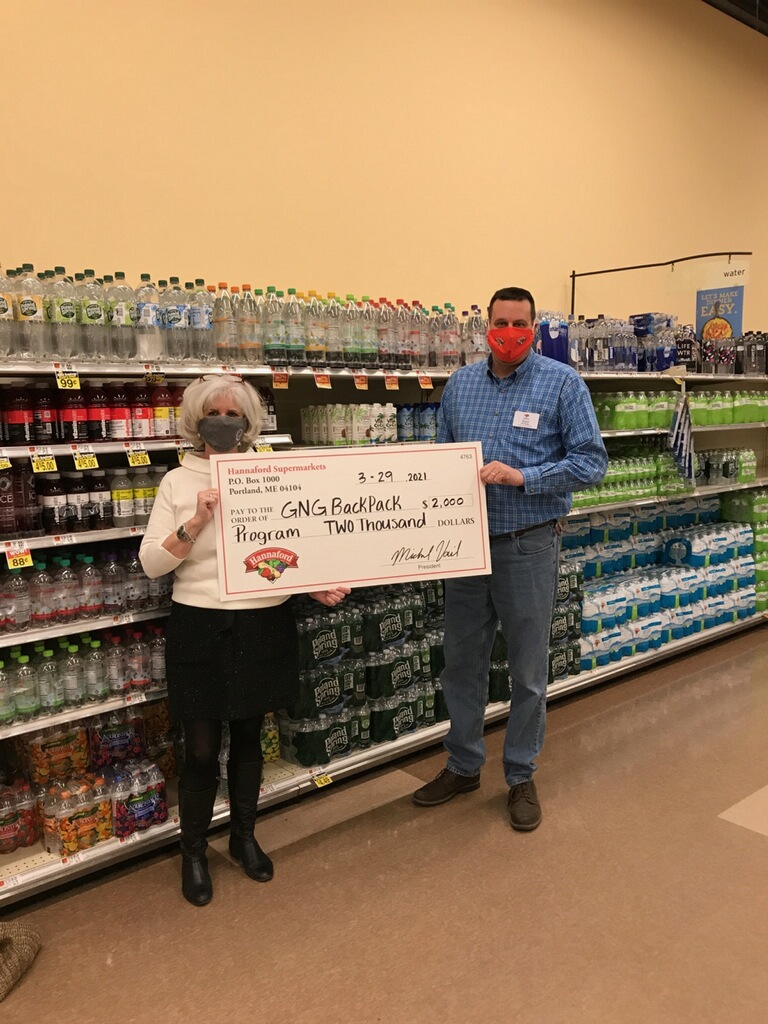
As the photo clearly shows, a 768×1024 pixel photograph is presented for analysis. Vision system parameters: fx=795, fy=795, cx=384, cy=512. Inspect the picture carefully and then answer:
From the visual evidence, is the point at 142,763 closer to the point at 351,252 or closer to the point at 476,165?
the point at 351,252

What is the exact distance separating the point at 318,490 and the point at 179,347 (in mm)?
872

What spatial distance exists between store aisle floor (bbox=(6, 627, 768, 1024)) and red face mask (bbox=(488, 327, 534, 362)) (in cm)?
194

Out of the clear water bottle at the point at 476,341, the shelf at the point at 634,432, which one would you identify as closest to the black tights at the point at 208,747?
the clear water bottle at the point at 476,341

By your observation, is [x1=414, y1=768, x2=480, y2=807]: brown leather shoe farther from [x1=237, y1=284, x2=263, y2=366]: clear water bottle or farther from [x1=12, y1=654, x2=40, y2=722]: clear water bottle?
[x1=237, y1=284, x2=263, y2=366]: clear water bottle

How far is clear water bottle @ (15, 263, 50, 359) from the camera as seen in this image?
109 inches

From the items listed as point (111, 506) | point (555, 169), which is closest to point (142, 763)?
point (111, 506)

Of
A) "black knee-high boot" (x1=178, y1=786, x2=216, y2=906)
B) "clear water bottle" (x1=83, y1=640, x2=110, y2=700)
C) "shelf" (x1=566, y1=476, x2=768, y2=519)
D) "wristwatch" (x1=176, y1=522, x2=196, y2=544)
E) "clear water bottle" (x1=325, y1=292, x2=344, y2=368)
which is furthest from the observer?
"shelf" (x1=566, y1=476, x2=768, y2=519)

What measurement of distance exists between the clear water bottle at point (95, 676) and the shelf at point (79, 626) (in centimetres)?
9

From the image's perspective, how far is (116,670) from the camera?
304 cm

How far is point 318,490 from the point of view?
2.89 m

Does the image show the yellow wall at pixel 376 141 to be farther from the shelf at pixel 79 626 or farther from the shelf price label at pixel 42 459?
the shelf at pixel 79 626

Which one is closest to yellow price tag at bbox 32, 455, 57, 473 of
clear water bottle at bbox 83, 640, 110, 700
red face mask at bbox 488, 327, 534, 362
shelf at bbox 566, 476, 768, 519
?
clear water bottle at bbox 83, 640, 110, 700

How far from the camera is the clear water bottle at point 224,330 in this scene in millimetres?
3293

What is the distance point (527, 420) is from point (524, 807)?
160 cm
